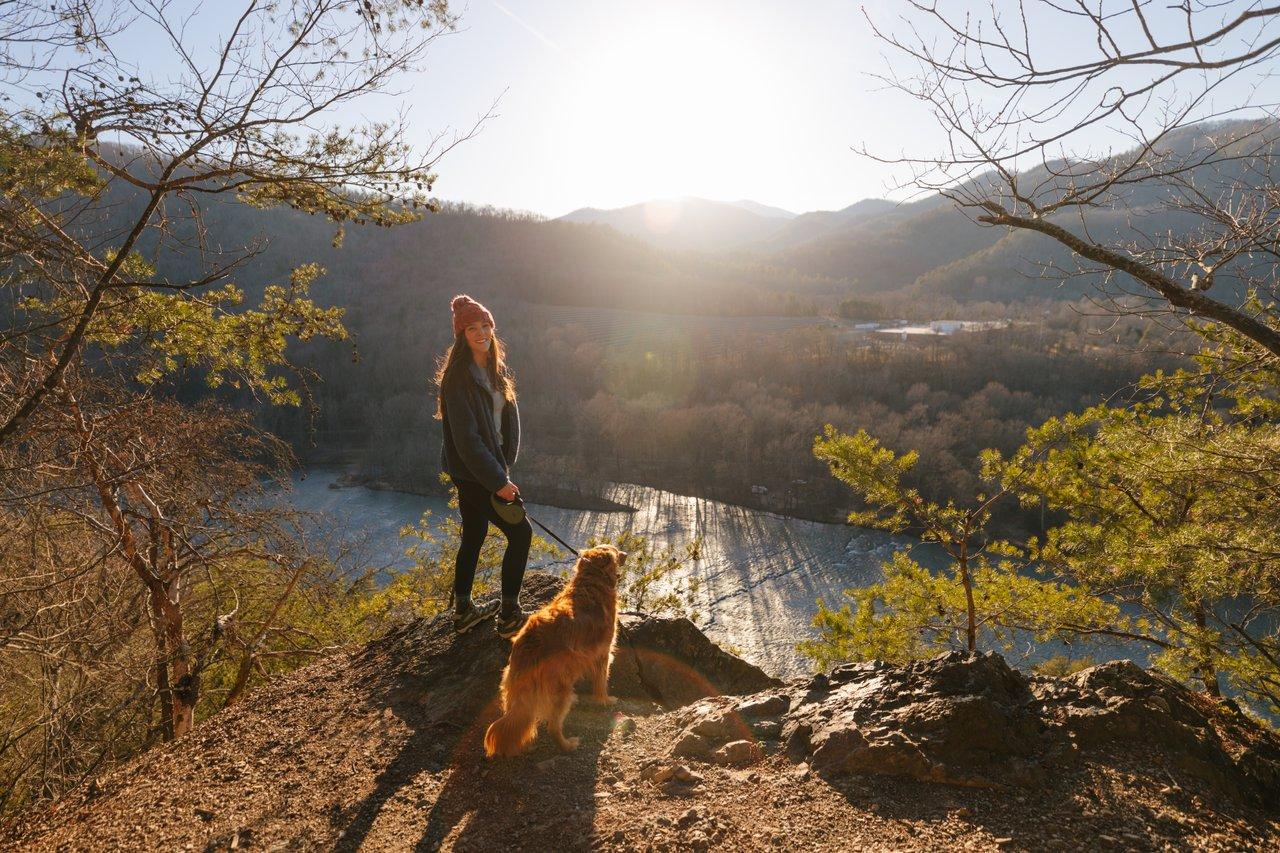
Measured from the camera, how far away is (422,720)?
3869 mm

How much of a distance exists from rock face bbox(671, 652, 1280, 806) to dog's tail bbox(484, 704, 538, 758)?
81 cm

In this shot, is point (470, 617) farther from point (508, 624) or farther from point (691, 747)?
point (691, 747)

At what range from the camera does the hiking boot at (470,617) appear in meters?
4.56

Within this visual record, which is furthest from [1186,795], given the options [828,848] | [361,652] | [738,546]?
[738,546]

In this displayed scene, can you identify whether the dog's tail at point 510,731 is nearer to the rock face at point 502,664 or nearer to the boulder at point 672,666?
the rock face at point 502,664

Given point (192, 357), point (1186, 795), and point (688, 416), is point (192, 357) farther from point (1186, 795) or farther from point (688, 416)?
point (688, 416)

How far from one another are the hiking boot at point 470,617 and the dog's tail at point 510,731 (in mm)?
1391

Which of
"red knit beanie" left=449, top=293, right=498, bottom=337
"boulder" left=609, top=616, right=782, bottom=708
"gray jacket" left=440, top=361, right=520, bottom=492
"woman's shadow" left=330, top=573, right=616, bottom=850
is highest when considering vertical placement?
"red knit beanie" left=449, top=293, right=498, bottom=337

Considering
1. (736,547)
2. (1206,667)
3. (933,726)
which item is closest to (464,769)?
(933,726)

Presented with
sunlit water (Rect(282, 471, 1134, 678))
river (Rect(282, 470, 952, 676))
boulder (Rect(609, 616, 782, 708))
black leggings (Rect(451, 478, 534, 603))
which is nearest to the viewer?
black leggings (Rect(451, 478, 534, 603))

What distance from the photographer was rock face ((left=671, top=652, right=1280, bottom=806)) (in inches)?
114

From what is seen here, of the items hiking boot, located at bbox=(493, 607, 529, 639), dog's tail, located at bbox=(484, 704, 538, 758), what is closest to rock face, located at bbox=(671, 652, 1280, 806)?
dog's tail, located at bbox=(484, 704, 538, 758)

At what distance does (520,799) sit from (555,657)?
2.12ft

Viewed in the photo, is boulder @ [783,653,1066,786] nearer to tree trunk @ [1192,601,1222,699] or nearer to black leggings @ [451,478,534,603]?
black leggings @ [451,478,534,603]
